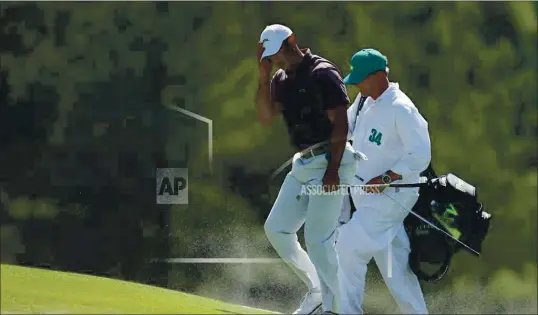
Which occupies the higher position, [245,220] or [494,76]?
[494,76]

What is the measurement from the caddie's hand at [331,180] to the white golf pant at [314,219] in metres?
0.05

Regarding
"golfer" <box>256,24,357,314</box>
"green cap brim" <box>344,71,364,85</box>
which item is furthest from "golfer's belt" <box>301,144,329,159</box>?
"green cap brim" <box>344,71,364,85</box>

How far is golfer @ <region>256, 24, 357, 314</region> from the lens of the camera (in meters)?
6.38

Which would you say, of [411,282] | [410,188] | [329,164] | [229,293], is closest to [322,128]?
[329,164]

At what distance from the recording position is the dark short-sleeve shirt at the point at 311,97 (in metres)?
6.37

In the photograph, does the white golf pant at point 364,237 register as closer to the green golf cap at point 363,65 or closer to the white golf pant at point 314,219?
the white golf pant at point 314,219

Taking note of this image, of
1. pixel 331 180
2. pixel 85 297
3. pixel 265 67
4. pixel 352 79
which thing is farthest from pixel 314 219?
pixel 85 297

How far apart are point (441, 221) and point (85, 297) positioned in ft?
7.19

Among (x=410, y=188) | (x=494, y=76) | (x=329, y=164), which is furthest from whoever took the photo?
(x=494, y=76)

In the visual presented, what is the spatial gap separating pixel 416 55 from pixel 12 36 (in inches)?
99.1

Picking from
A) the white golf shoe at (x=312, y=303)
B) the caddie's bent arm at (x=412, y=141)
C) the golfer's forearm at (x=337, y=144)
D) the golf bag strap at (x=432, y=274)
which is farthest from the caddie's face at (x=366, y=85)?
the white golf shoe at (x=312, y=303)

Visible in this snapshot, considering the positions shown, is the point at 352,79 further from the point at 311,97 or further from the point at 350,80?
the point at 311,97

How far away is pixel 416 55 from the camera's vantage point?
24.6ft

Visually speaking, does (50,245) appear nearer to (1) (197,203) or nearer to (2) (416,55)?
(1) (197,203)
